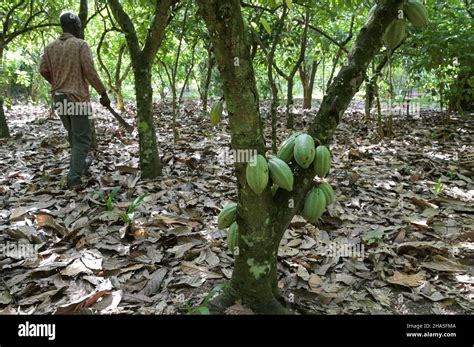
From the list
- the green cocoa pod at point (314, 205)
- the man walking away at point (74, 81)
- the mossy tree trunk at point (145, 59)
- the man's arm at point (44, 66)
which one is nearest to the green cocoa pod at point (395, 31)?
the green cocoa pod at point (314, 205)

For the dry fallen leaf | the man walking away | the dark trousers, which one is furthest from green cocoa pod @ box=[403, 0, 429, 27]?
the dark trousers

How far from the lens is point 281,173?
1.38m

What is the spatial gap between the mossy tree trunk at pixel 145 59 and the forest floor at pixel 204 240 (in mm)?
296

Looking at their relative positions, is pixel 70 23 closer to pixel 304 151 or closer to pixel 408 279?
pixel 304 151

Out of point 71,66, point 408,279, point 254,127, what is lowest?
point 408,279

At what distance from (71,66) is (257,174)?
239cm

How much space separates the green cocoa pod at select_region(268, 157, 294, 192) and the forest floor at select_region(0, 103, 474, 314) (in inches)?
20.8

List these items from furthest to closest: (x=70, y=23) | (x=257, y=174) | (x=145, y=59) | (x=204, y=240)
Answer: (x=70, y=23) → (x=145, y=59) → (x=204, y=240) → (x=257, y=174)

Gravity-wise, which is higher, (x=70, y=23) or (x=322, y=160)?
(x=70, y=23)

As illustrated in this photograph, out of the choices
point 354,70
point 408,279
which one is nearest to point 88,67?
point 354,70

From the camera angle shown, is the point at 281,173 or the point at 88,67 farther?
the point at 88,67

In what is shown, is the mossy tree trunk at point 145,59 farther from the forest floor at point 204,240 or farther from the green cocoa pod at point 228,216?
the green cocoa pod at point 228,216

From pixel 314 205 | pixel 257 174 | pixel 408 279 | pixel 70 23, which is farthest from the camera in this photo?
pixel 70 23

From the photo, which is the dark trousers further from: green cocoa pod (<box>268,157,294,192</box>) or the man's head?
green cocoa pod (<box>268,157,294,192</box>)
